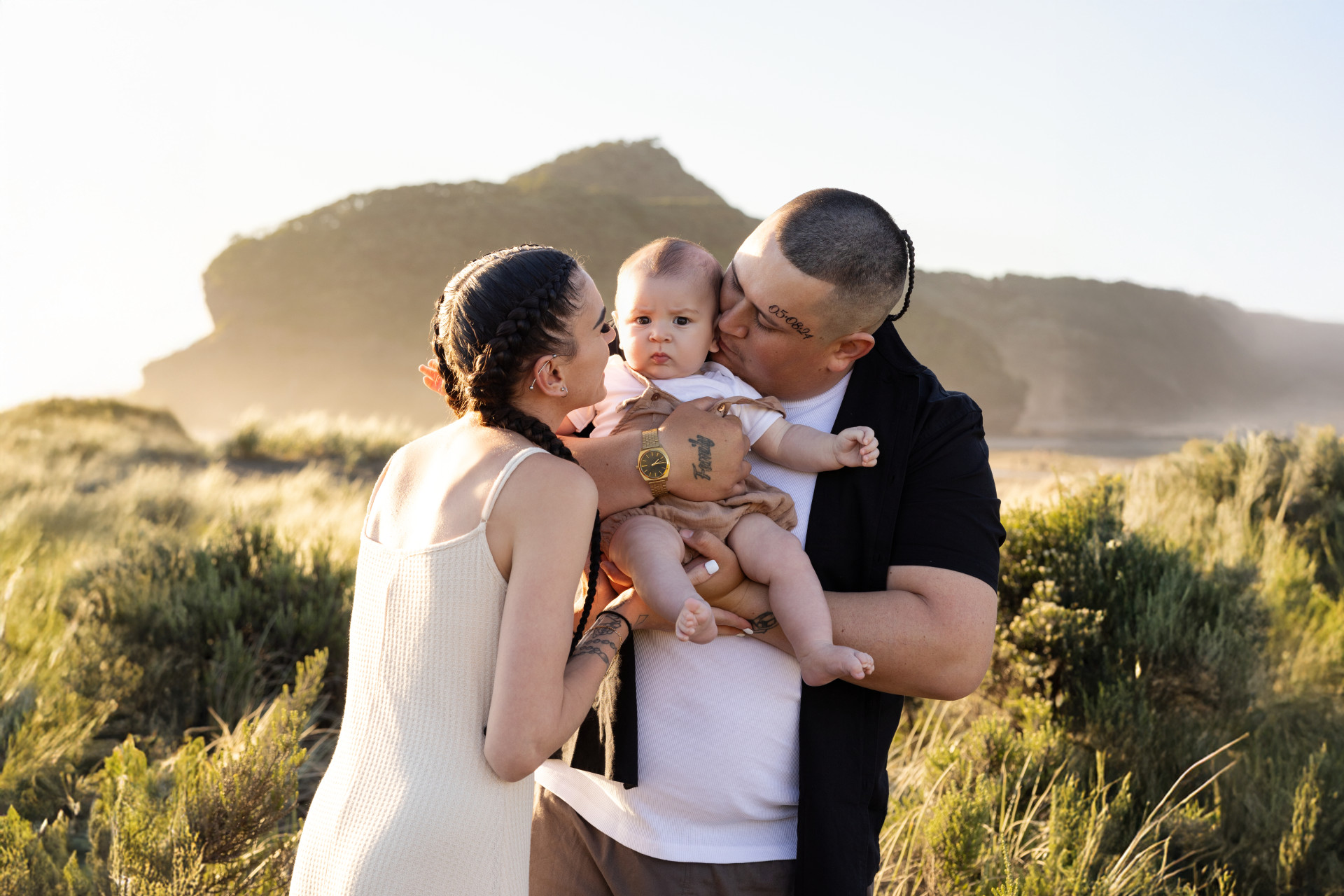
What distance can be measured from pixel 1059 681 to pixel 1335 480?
6.23 metres

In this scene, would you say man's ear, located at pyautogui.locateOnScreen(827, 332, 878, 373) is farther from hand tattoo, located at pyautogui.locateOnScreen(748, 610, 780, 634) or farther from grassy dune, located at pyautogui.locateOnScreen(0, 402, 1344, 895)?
grassy dune, located at pyautogui.locateOnScreen(0, 402, 1344, 895)

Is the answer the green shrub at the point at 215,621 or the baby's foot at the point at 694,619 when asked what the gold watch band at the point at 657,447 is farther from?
the green shrub at the point at 215,621

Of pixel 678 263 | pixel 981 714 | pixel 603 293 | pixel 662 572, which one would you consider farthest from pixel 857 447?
pixel 603 293

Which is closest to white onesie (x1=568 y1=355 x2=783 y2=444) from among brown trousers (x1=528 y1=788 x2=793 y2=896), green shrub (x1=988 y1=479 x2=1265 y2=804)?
brown trousers (x1=528 y1=788 x2=793 y2=896)

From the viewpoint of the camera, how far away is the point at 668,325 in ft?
7.43

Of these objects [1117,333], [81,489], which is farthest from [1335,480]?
[1117,333]

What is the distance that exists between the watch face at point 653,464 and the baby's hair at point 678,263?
570 millimetres

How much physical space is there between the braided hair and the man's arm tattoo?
0.22 m

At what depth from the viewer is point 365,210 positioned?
76625 millimetres

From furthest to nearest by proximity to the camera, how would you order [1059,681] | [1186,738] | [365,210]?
[365,210] → [1059,681] → [1186,738]

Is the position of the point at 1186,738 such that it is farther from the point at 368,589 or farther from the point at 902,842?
the point at 368,589

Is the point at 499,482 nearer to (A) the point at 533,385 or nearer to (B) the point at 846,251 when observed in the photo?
(A) the point at 533,385

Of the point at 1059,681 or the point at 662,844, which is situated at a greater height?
the point at 662,844

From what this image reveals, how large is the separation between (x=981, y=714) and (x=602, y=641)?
4017mm
